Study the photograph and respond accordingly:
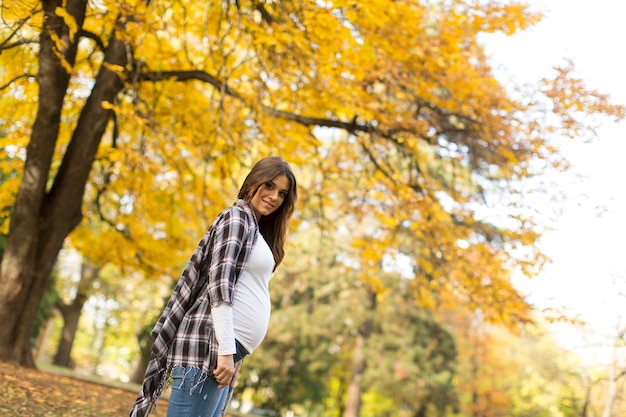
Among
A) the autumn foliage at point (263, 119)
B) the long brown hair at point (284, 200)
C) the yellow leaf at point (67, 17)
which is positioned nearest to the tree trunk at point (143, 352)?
the autumn foliage at point (263, 119)

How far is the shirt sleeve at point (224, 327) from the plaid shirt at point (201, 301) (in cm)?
3

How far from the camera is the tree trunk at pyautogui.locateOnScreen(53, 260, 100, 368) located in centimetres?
1596

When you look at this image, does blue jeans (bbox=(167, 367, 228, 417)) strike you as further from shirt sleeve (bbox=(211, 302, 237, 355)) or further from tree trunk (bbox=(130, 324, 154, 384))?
tree trunk (bbox=(130, 324, 154, 384))

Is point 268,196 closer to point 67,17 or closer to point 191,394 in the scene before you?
point 191,394

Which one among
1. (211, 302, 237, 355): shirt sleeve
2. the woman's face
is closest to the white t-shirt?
(211, 302, 237, 355): shirt sleeve

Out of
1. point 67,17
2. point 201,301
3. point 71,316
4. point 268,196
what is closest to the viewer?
point 201,301

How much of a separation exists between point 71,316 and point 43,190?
11711 mm

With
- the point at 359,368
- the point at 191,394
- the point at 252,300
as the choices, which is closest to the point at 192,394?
the point at 191,394

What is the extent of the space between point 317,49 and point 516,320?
165 inches

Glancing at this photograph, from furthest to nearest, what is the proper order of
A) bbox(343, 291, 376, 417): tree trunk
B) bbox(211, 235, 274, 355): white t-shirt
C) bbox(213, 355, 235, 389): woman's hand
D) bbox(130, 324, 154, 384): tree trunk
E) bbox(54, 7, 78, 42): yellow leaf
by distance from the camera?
bbox(343, 291, 376, 417): tree trunk → bbox(130, 324, 154, 384): tree trunk → bbox(54, 7, 78, 42): yellow leaf → bbox(211, 235, 274, 355): white t-shirt → bbox(213, 355, 235, 389): woman's hand

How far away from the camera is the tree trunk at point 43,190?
5910 mm

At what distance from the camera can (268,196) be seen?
2432 millimetres

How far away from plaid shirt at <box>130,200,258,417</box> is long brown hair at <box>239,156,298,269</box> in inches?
5.1

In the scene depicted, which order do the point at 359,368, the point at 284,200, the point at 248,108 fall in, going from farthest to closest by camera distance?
the point at 359,368 < the point at 248,108 < the point at 284,200
